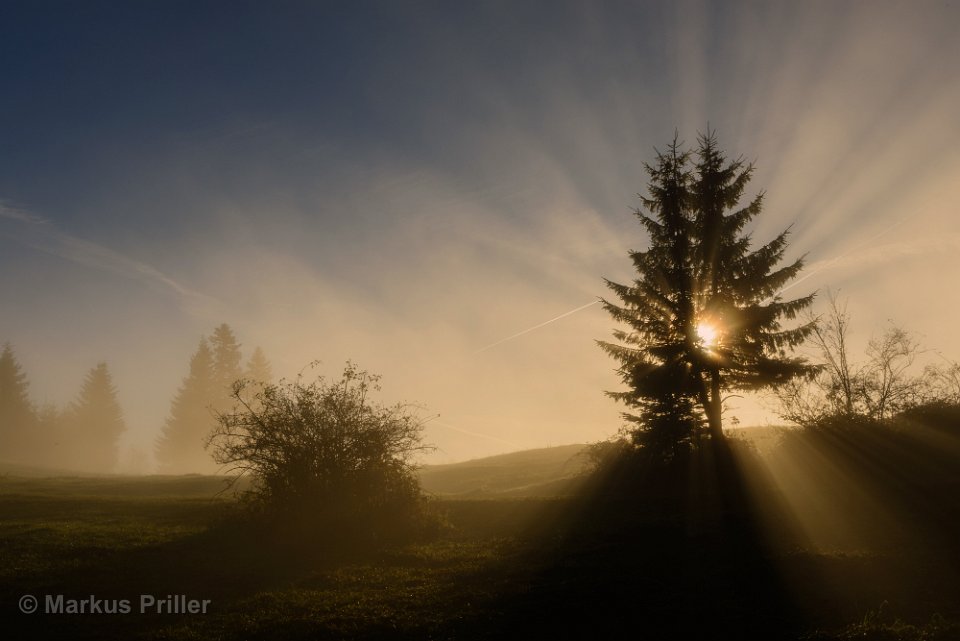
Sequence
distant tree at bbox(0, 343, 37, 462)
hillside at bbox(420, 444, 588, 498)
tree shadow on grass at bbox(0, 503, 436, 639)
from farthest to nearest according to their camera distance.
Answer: distant tree at bbox(0, 343, 37, 462), hillside at bbox(420, 444, 588, 498), tree shadow on grass at bbox(0, 503, 436, 639)

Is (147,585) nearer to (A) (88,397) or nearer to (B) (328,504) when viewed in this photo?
(B) (328,504)

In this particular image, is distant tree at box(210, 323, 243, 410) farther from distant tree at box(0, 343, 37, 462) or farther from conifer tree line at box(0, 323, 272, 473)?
distant tree at box(0, 343, 37, 462)

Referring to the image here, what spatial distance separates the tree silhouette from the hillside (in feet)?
24.1

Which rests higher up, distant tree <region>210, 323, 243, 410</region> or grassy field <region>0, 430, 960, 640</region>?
distant tree <region>210, 323, 243, 410</region>

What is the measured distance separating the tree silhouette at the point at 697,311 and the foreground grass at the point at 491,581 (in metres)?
6.34

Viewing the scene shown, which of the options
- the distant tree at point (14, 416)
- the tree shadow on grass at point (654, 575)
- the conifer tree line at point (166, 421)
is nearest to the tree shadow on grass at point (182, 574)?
the tree shadow on grass at point (654, 575)

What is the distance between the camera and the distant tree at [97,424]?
84000 millimetres

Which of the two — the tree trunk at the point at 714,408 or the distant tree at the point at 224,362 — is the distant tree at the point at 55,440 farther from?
the tree trunk at the point at 714,408

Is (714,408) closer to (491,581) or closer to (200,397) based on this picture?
(491,581)

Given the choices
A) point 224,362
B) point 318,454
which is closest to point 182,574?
point 318,454

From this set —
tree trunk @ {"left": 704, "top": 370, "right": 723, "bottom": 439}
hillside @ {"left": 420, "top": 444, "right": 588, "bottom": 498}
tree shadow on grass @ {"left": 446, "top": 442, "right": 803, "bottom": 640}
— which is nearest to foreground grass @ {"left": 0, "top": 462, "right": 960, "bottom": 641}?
tree shadow on grass @ {"left": 446, "top": 442, "right": 803, "bottom": 640}

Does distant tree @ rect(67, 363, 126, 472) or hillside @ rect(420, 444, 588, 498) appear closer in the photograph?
hillside @ rect(420, 444, 588, 498)

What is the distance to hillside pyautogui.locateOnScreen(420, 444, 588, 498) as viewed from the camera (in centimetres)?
3241

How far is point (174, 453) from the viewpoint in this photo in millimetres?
78500
